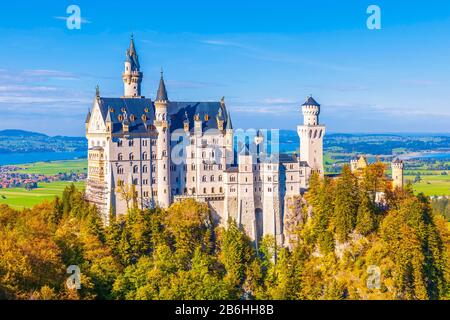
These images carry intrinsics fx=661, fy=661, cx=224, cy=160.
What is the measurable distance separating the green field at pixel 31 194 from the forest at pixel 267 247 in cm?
3302

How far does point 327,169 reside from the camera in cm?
17475

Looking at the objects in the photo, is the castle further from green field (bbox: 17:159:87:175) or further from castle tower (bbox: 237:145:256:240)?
green field (bbox: 17:159:87:175)

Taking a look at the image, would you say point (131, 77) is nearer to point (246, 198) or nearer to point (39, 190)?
point (246, 198)

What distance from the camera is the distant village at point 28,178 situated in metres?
151

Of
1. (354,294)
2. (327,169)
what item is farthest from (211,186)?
(327,169)

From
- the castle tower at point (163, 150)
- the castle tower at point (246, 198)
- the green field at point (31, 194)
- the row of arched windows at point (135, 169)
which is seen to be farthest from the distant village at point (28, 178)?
the castle tower at point (246, 198)

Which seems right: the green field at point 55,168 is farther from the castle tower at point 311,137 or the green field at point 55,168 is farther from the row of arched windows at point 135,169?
the castle tower at point 311,137

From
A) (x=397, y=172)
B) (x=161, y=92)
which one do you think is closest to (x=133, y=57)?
(x=161, y=92)

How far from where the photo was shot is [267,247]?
8600 centimetres

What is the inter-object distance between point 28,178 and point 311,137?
93111mm

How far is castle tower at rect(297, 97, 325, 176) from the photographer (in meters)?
92.6

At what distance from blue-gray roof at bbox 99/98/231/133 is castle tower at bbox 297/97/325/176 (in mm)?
11150
